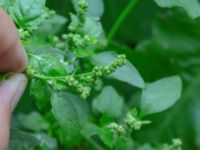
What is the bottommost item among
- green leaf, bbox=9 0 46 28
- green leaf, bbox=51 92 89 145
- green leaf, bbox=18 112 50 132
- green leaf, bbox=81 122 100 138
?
green leaf, bbox=18 112 50 132

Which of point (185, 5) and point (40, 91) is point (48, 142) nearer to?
Result: point (40, 91)

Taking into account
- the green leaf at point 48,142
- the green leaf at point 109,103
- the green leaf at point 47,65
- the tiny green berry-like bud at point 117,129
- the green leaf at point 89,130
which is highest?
the green leaf at point 47,65

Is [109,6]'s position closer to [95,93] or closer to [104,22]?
[104,22]

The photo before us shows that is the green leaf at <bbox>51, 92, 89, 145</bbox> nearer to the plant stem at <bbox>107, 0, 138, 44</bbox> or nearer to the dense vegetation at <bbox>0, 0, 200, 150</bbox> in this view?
the dense vegetation at <bbox>0, 0, 200, 150</bbox>

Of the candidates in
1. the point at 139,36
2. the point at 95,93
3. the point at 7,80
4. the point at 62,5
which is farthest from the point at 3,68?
the point at 139,36

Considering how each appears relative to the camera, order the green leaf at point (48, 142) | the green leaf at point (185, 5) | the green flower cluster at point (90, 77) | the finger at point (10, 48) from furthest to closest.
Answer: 1. the green leaf at point (48, 142)
2. the green leaf at point (185, 5)
3. the green flower cluster at point (90, 77)
4. the finger at point (10, 48)

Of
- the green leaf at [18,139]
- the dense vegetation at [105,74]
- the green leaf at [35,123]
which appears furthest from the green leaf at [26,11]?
the green leaf at [35,123]

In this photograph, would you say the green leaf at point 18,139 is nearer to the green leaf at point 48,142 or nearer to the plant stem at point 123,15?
the green leaf at point 48,142

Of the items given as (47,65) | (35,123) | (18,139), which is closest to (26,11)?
(47,65)

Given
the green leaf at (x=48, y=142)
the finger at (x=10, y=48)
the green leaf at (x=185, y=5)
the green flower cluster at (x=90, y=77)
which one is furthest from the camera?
the green leaf at (x=48, y=142)

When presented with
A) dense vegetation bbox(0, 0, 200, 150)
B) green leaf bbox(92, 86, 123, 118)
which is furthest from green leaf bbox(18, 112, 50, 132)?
green leaf bbox(92, 86, 123, 118)
